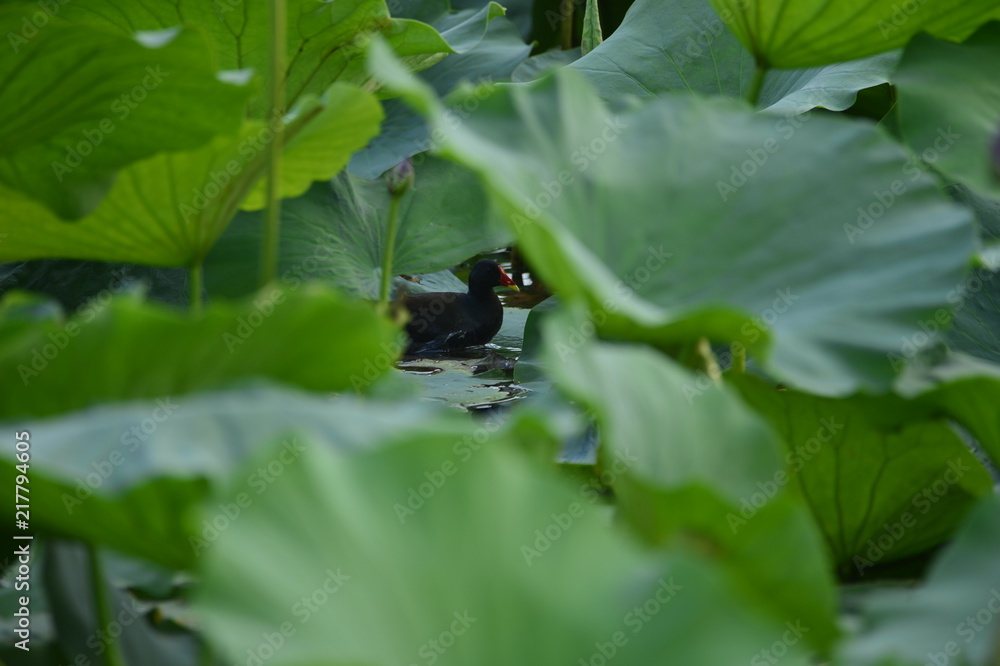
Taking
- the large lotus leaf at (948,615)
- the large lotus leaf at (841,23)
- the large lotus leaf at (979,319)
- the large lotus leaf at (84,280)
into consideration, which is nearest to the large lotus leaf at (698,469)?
the large lotus leaf at (948,615)

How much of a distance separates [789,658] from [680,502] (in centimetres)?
8

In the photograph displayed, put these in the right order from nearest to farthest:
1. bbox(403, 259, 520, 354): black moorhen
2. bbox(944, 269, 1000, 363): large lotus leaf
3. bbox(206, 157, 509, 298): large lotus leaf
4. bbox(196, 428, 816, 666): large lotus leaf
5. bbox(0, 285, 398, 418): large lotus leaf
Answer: bbox(196, 428, 816, 666): large lotus leaf → bbox(0, 285, 398, 418): large lotus leaf → bbox(944, 269, 1000, 363): large lotus leaf → bbox(206, 157, 509, 298): large lotus leaf → bbox(403, 259, 520, 354): black moorhen

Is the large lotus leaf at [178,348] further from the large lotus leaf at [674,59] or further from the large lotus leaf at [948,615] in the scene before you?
the large lotus leaf at [674,59]

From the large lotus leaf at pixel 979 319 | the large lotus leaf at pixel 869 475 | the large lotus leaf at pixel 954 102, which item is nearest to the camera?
the large lotus leaf at pixel 869 475

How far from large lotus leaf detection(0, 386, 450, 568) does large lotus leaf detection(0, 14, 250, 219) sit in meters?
0.40

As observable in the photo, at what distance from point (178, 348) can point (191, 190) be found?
14.6 inches

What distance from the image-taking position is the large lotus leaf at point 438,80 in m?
1.78

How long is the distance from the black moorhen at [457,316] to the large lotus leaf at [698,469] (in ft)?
5.62

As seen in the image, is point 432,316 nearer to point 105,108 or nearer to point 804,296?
point 105,108

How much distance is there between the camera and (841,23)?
0.91m

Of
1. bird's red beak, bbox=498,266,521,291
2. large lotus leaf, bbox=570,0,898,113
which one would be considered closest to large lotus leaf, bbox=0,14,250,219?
large lotus leaf, bbox=570,0,898,113

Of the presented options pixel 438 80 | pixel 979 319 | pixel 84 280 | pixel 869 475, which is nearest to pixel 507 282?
pixel 438 80

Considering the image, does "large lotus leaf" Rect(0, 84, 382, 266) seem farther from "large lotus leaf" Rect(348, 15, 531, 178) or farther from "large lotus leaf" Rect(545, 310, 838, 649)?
"large lotus leaf" Rect(348, 15, 531, 178)

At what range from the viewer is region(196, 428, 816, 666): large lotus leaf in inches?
14.1
